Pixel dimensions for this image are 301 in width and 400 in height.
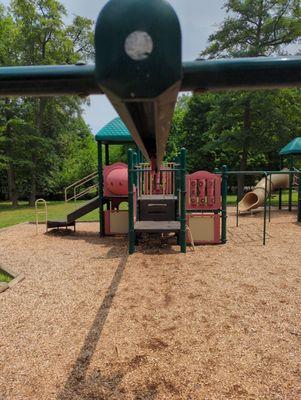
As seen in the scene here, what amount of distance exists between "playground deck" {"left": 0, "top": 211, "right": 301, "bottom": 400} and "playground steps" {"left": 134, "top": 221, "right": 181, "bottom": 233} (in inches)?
25.4

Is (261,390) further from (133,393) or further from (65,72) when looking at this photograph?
(65,72)

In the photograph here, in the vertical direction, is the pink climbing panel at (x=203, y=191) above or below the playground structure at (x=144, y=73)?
below

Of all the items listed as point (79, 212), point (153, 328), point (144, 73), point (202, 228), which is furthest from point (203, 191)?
point (144, 73)

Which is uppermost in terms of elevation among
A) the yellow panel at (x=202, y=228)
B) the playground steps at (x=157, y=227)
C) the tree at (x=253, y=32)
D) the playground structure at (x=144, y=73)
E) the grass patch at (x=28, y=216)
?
the tree at (x=253, y=32)

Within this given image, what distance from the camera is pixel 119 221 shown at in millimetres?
9312

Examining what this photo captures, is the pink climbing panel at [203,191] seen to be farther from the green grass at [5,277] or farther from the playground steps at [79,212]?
the green grass at [5,277]

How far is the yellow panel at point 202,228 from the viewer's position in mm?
7922

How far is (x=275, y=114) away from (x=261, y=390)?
16.7 m

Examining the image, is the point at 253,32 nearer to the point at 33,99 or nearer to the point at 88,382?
the point at 33,99

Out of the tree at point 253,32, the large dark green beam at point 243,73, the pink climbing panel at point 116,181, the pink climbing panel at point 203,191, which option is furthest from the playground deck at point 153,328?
the tree at point 253,32

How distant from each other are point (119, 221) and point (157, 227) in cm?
251

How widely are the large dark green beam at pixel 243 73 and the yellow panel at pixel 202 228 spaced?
7251 millimetres

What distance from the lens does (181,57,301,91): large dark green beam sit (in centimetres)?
74

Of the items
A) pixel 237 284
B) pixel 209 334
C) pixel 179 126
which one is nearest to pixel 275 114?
pixel 237 284
